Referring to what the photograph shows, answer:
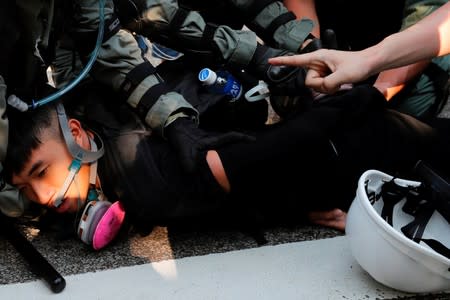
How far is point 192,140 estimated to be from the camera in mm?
1414

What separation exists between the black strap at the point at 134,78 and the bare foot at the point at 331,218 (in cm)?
58

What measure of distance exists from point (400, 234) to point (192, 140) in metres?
0.58

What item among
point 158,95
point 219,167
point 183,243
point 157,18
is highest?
point 157,18

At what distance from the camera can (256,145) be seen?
1.38m

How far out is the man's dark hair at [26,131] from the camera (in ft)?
4.49

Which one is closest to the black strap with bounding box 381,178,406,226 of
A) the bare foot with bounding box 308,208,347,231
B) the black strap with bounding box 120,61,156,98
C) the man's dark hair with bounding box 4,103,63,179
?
the bare foot with bounding box 308,208,347,231

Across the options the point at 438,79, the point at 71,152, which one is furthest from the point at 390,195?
the point at 71,152

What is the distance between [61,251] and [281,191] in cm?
58

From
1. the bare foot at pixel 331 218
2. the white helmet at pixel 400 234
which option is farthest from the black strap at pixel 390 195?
the bare foot at pixel 331 218

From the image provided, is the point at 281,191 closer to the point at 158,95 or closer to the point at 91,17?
the point at 158,95

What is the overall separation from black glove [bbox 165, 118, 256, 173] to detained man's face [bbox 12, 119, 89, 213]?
0.26 metres

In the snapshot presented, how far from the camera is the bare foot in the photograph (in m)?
1.43

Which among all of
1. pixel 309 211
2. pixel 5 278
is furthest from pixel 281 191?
pixel 5 278

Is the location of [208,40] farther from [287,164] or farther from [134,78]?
[287,164]
